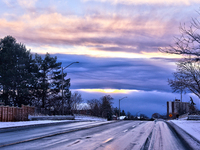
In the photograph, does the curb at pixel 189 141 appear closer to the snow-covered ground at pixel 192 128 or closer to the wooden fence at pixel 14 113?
the snow-covered ground at pixel 192 128

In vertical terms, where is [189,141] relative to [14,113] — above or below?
below

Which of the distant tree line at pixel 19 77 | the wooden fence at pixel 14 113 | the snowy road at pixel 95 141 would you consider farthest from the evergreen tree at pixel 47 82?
the snowy road at pixel 95 141

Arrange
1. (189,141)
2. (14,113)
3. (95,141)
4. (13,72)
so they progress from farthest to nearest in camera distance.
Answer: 1. (13,72)
2. (14,113)
3. (189,141)
4. (95,141)

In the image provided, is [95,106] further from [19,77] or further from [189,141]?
[189,141]

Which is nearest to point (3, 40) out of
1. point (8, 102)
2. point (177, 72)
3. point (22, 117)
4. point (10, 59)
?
point (10, 59)

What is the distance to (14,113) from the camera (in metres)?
35.1

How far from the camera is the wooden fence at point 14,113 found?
32.3 m

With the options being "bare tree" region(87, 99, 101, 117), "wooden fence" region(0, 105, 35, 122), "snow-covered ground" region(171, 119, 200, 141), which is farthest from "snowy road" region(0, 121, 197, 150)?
"bare tree" region(87, 99, 101, 117)

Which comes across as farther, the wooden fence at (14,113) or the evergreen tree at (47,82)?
the evergreen tree at (47,82)

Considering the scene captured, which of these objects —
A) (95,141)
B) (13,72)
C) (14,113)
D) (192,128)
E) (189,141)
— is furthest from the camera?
(13,72)

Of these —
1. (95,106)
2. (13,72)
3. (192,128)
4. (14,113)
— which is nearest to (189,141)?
(192,128)

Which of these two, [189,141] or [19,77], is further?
[19,77]

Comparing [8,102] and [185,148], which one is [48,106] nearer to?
[8,102]

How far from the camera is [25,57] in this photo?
180ft
